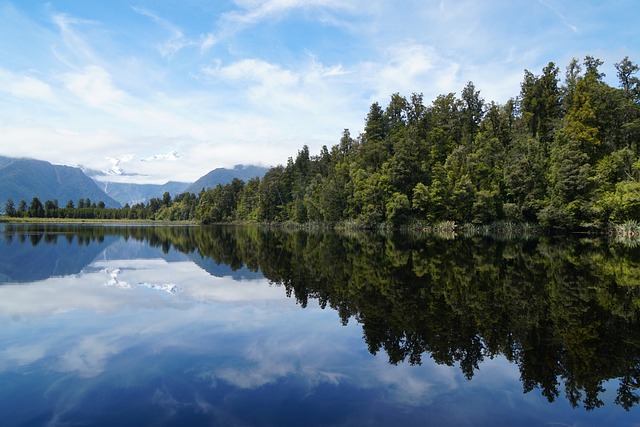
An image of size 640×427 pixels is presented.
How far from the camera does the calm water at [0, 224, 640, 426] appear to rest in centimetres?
672

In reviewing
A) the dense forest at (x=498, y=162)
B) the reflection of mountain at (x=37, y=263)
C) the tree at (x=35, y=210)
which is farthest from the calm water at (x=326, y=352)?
the tree at (x=35, y=210)

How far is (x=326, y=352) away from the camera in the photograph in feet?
32.1

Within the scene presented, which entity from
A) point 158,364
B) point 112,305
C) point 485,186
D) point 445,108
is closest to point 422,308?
point 158,364

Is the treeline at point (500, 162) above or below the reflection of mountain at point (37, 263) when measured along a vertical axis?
above

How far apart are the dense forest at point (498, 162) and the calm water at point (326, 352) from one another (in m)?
44.5

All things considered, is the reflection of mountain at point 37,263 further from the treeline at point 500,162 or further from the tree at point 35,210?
the tree at point 35,210

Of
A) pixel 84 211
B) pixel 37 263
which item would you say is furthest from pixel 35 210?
pixel 37 263

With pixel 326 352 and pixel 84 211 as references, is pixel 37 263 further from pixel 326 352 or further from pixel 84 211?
pixel 84 211

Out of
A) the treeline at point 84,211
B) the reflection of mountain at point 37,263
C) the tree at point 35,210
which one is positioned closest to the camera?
the reflection of mountain at point 37,263

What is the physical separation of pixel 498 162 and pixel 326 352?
245ft

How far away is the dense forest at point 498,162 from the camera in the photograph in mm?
57750

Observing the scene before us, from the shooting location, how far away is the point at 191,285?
19250mm

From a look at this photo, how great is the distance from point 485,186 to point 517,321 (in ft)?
216

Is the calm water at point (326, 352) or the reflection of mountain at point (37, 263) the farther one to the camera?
the reflection of mountain at point (37, 263)
